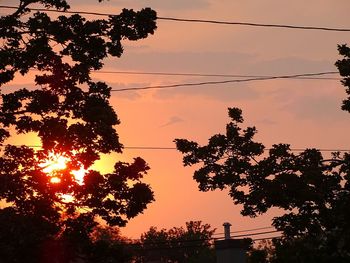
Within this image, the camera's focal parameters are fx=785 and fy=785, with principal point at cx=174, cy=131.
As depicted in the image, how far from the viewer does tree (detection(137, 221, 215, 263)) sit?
449ft

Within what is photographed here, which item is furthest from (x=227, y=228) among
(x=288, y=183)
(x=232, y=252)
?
(x=288, y=183)

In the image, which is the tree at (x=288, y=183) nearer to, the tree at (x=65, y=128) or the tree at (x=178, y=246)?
the tree at (x=65, y=128)

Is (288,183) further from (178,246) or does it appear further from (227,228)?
(178,246)

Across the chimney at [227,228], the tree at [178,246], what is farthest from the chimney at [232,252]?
the tree at [178,246]

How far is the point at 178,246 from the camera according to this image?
139 meters

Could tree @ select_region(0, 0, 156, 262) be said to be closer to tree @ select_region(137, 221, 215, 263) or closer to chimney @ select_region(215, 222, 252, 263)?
chimney @ select_region(215, 222, 252, 263)

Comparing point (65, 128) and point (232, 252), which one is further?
point (232, 252)

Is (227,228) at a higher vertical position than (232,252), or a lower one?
higher

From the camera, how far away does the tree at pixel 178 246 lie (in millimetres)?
137000

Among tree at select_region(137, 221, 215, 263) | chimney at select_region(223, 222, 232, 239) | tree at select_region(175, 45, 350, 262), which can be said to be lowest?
tree at select_region(175, 45, 350, 262)

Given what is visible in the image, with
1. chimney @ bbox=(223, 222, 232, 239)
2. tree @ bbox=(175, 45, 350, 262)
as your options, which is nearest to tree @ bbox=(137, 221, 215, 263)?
chimney @ bbox=(223, 222, 232, 239)

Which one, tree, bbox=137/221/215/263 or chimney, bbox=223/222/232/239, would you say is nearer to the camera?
chimney, bbox=223/222/232/239

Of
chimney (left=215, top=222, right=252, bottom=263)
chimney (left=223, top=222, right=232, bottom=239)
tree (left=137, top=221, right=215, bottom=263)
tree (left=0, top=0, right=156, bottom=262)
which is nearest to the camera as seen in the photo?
tree (left=0, top=0, right=156, bottom=262)

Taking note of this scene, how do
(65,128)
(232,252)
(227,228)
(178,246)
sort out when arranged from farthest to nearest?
(178,246) → (227,228) → (232,252) → (65,128)
